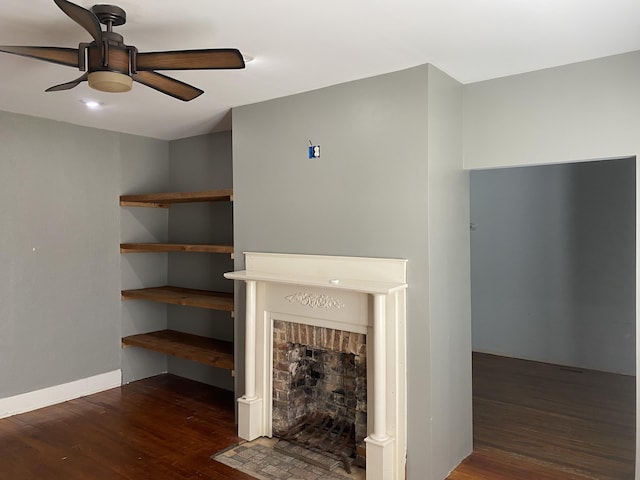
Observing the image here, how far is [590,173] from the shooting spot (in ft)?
17.2

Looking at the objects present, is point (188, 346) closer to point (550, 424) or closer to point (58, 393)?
point (58, 393)

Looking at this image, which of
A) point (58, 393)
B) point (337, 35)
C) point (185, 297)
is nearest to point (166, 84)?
point (337, 35)

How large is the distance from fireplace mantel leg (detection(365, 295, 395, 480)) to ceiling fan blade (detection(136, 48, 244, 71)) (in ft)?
5.06

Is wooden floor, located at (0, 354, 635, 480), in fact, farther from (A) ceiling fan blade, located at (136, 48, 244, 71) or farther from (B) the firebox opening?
(A) ceiling fan blade, located at (136, 48, 244, 71)

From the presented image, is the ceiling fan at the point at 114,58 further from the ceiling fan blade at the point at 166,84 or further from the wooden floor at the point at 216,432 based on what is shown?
the wooden floor at the point at 216,432

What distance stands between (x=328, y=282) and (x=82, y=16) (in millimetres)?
1906

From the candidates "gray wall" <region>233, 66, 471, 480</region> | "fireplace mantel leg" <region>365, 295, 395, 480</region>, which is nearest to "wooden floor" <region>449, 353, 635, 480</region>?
"gray wall" <region>233, 66, 471, 480</region>

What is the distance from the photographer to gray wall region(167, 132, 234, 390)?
4812 millimetres

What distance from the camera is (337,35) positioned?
8.14 ft

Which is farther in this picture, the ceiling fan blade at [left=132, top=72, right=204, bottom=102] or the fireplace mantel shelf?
the fireplace mantel shelf

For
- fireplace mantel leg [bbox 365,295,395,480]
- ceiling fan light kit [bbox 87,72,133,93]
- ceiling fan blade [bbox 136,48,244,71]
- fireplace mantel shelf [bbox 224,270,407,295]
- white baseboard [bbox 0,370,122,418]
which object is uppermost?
ceiling fan blade [bbox 136,48,244,71]

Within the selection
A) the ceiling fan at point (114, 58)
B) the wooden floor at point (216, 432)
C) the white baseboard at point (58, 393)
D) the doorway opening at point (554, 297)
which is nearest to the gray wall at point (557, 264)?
the doorway opening at point (554, 297)

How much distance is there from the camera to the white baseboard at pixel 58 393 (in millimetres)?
4102

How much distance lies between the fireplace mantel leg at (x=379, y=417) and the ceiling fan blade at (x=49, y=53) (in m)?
1.93
